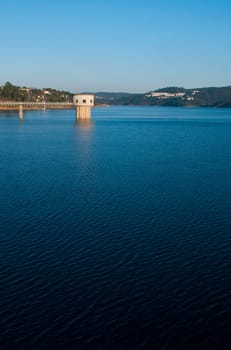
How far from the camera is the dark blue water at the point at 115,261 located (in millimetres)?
12578

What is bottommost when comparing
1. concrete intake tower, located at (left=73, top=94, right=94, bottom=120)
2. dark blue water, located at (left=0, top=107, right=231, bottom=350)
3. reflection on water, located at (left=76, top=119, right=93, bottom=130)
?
dark blue water, located at (left=0, top=107, right=231, bottom=350)

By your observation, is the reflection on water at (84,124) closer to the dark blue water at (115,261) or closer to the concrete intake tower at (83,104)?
the concrete intake tower at (83,104)

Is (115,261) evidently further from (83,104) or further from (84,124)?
(83,104)

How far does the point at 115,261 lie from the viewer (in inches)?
698

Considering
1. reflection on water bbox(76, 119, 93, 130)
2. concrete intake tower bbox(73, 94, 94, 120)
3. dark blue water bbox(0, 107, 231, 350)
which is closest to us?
dark blue water bbox(0, 107, 231, 350)

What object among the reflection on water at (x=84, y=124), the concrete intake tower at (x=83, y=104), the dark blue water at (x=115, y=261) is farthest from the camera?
the concrete intake tower at (x=83, y=104)

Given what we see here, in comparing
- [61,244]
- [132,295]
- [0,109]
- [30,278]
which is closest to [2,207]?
[61,244]

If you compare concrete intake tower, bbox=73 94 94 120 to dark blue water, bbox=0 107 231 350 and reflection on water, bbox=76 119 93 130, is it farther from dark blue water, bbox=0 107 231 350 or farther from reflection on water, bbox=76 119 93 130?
dark blue water, bbox=0 107 231 350

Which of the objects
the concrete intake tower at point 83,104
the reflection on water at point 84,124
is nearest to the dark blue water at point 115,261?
the reflection on water at point 84,124

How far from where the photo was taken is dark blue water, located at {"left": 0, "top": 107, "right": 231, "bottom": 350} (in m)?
12.6

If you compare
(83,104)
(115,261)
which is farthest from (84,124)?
(115,261)

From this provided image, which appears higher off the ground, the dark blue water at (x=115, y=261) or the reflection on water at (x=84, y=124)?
the reflection on water at (x=84, y=124)

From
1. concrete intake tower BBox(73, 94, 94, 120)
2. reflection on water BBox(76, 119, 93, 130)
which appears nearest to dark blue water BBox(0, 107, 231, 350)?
reflection on water BBox(76, 119, 93, 130)

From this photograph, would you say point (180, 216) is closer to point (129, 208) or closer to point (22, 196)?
point (129, 208)
